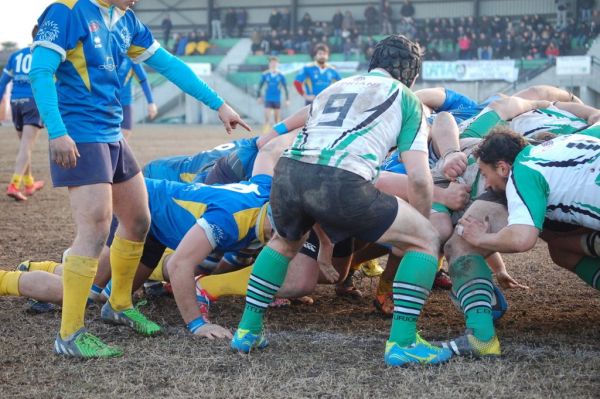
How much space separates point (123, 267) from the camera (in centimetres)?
441

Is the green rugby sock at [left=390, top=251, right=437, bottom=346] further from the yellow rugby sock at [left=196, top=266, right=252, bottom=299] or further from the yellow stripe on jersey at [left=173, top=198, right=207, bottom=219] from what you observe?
the yellow rugby sock at [left=196, top=266, right=252, bottom=299]

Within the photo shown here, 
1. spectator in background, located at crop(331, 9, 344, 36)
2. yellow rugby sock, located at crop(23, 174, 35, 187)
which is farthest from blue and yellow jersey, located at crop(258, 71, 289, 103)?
yellow rugby sock, located at crop(23, 174, 35, 187)

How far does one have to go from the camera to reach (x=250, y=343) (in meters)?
3.95

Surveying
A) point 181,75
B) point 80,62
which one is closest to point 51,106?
point 80,62

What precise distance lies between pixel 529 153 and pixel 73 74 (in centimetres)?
227

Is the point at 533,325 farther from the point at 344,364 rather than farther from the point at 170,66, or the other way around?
the point at 170,66

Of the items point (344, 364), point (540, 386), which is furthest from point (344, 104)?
point (540, 386)

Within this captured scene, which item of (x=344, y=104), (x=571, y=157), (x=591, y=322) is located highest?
(x=344, y=104)

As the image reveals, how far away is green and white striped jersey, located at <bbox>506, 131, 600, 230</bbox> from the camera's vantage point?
3.72 meters

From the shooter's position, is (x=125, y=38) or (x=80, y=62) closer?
(x=80, y=62)

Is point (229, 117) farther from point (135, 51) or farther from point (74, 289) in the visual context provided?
point (74, 289)

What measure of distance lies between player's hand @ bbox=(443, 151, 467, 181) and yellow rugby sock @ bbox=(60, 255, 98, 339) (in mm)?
1946

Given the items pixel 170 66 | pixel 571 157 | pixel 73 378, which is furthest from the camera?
pixel 170 66

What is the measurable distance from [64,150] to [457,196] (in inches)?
82.5
